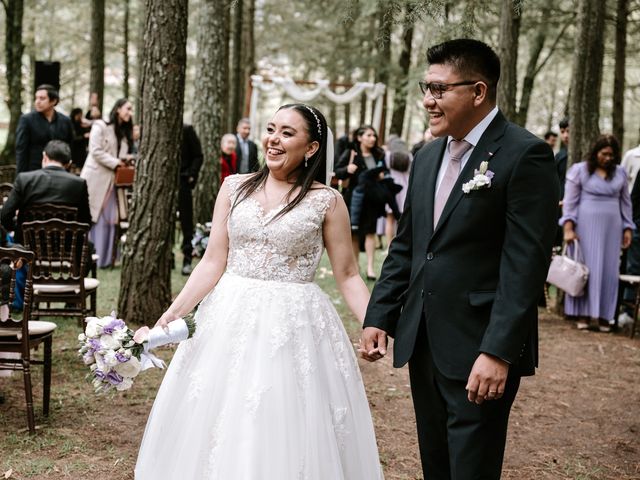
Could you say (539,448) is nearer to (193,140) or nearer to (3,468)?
(3,468)

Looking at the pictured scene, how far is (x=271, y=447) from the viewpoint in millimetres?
3613

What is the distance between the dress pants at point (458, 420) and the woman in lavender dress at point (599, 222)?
268 inches

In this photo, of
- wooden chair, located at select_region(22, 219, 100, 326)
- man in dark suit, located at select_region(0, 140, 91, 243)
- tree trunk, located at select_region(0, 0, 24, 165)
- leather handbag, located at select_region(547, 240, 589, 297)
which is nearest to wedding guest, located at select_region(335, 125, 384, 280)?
leather handbag, located at select_region(547, 240, 589, 297)

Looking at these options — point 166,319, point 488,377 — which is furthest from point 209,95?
point 488,377

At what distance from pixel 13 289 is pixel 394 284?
3.01 m

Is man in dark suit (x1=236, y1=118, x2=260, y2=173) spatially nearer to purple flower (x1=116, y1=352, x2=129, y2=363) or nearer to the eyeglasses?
purple flower (x1=116, y1=352, x2=129, y2=363)

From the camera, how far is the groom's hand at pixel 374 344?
3406 millimetres

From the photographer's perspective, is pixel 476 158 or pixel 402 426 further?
pixel 402 426

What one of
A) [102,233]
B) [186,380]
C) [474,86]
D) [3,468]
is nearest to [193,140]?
[102,233]

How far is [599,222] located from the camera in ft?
31.7

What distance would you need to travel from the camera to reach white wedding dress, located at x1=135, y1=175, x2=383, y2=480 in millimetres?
3648

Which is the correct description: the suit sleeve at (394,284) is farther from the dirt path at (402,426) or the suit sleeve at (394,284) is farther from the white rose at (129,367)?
the dirt path at (402,426)

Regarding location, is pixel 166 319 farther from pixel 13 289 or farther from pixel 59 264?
pixel 59 264

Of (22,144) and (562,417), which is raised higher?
(22,144)
